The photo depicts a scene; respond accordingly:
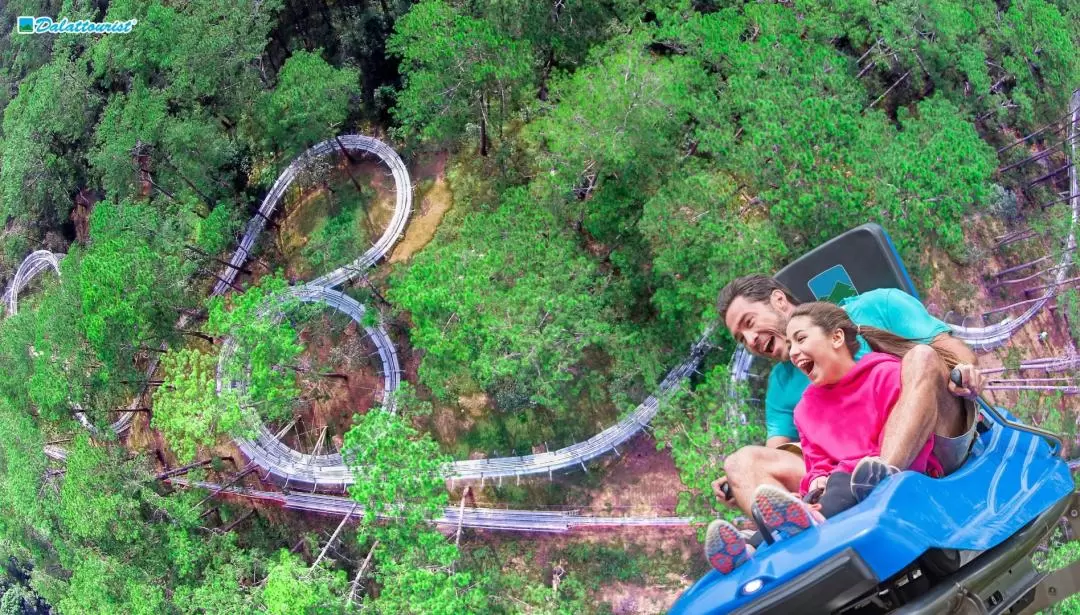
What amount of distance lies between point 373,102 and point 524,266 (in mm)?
9954

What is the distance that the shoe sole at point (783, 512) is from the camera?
5.72 metres

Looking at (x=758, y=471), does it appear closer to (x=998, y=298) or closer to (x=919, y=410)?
(x=919, y=410)

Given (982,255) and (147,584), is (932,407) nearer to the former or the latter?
(982,255)

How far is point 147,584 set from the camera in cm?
1867

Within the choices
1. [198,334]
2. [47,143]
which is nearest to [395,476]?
[198,334]

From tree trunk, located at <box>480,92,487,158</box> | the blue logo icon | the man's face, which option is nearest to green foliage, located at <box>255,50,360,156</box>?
tree trunk, located at <box>480,92,487,158</box>

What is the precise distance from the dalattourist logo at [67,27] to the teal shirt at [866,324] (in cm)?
2434

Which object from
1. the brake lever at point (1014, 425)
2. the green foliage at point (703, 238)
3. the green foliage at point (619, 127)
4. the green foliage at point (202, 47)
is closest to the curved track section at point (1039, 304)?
the green foliage at point (703, 238)

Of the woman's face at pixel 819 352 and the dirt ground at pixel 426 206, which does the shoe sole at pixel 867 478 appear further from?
the dirt ground at pixel 426 206

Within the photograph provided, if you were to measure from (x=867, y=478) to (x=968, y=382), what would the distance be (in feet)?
5.13

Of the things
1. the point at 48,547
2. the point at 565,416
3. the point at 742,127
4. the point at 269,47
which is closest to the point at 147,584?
the point at 48,547

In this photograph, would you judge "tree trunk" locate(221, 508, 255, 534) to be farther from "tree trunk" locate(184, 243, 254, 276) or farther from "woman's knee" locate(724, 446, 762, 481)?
"woman's knee" locate(724, 446, 762, 481)

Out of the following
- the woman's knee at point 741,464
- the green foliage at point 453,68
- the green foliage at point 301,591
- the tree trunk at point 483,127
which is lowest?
the green foliage at point 301,591

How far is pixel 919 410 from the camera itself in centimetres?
652
